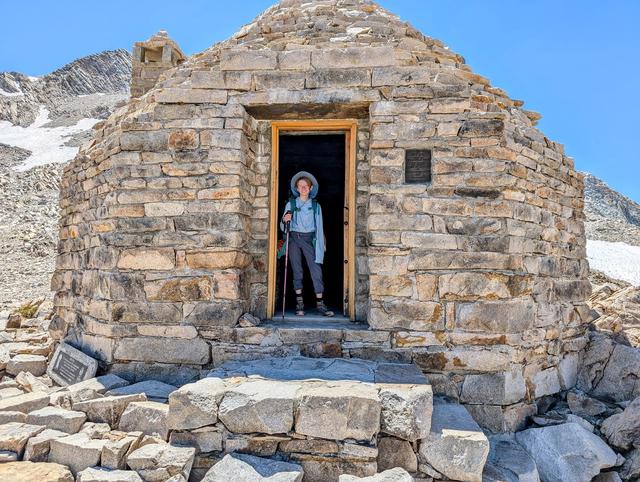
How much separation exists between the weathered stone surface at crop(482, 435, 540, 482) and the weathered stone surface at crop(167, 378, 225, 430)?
82.2 inches

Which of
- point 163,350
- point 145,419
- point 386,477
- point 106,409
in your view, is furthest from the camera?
point 163,350

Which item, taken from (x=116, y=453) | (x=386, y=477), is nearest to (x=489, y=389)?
(x=386, y=477)

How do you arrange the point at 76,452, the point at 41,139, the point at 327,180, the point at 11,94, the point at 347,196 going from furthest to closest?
the point at 11,94, the point at 41,139, the point at 327,180, the point at 347,196, the point at 76,452

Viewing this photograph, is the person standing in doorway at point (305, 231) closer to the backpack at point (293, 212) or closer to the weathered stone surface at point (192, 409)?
the backpack at point (293, 212)

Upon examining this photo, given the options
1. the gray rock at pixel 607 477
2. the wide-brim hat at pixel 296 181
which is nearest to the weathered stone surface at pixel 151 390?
the wide-brim hat at pixel 296 181

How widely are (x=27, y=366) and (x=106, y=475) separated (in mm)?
3419

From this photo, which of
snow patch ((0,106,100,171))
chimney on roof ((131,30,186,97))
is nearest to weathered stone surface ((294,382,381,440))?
chimney on roof ((131,30,186,97))

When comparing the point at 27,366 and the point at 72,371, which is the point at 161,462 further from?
the point at 27,366

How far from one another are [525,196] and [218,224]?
3274 millimetres

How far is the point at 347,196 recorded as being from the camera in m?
5.39

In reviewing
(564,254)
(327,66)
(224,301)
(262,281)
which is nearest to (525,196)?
(564,254)

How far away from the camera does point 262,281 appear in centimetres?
531

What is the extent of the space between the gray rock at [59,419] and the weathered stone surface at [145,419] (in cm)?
34

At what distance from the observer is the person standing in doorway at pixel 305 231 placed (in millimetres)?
5848
